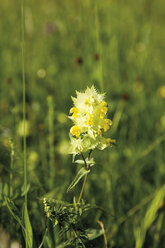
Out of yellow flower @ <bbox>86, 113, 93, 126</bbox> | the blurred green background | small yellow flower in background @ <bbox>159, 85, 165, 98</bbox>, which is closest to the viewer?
yellow flower @ <bbox>86, 113, 93, 126</bbox>

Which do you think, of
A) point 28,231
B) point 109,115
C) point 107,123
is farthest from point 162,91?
point 28,231

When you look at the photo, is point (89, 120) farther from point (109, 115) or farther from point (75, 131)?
point (109, 115)

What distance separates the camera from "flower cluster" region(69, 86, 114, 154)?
0.89 metres

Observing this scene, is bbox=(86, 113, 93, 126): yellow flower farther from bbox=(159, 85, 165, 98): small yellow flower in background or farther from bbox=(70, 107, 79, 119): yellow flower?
bbox=(159, 85, 165, 98): small yellow flower in background

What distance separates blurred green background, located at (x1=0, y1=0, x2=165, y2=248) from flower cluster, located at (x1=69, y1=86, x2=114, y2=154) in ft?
0.19

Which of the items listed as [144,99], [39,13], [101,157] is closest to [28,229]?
[101,157]

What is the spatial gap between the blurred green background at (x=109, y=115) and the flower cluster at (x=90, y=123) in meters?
0.06

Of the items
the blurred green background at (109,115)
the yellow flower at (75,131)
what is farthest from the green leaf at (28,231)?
the yellow flower at (75,131)

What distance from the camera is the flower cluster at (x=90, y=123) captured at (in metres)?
0.89

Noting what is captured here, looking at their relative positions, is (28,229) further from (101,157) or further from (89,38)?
(89,38)

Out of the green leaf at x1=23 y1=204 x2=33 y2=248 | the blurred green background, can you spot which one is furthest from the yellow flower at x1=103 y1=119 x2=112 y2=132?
the green leaf at x1=23 y1=204 x2=33 y2=248

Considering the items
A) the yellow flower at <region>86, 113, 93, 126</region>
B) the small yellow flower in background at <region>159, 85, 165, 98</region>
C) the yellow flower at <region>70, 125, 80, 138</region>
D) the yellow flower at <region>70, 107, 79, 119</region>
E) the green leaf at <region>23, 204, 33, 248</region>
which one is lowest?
the green leaf at <region>23, 204, 33, 248</region>

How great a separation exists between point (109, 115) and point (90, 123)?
5.37ft

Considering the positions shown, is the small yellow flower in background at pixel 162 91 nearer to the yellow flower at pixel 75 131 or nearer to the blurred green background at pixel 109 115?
the blurred green background at pixel 109 115
